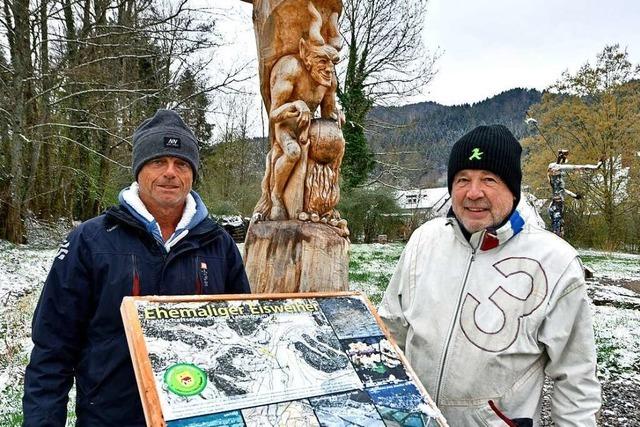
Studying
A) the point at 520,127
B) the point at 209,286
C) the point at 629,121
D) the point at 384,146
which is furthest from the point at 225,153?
the point at 520,127

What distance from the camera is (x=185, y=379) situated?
132 cm

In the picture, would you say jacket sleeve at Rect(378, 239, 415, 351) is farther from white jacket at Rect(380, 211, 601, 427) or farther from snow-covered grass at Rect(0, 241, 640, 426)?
snow-covered grass at Rect(0, 241, 640, 426)

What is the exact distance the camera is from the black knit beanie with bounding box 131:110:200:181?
6.10ft

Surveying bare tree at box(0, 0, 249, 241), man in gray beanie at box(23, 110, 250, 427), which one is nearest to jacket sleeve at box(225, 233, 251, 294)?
man in gray beanie at box(23, 110, 250, 427)

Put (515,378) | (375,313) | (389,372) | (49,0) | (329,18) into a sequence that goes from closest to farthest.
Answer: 1. (389,372)
2. (515,378)
3. (375,313)
4. (329,18)
5. (49,0)

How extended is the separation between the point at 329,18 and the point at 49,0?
30.6ft

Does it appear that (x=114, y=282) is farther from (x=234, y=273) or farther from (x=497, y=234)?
(x=497, y=234)

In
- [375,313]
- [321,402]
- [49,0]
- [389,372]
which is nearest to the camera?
[321,402]

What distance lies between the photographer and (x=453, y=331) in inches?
69.9

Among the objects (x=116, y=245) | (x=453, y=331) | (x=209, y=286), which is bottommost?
(x=453, y=331)

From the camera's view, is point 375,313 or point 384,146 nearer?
point 375,313

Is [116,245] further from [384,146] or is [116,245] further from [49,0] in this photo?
[384,146]

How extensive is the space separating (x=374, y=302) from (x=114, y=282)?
6.08 meters

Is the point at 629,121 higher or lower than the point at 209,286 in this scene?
higher
